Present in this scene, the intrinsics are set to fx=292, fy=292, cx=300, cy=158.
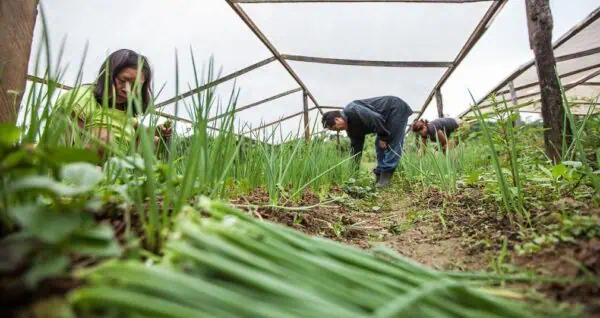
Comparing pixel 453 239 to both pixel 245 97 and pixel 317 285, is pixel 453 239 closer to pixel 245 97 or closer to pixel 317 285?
pixel 317 285

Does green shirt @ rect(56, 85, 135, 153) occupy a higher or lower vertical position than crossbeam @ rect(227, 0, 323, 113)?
lower

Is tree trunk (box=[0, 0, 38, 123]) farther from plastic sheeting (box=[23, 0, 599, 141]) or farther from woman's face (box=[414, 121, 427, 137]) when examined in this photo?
woman's face (box=[414, 121, 427, 137])

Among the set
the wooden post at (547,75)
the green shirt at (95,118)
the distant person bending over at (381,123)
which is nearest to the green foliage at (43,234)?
the green shirt at (95,118)

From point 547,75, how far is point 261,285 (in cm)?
184

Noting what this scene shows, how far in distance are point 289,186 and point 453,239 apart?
712 mm

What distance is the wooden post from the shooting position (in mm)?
1433

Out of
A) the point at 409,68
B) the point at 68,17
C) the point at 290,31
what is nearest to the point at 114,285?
the point at 68,17

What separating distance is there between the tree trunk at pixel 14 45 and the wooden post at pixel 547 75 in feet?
6.90

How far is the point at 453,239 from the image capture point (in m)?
0.84

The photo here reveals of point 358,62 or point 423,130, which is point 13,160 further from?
point 358,62

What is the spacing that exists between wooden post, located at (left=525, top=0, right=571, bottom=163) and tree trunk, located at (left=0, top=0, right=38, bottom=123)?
210 cm

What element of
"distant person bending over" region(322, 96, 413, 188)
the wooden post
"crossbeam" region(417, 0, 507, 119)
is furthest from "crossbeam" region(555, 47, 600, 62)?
the wooden post

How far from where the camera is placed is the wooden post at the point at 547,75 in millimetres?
1433

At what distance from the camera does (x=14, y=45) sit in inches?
32.9
